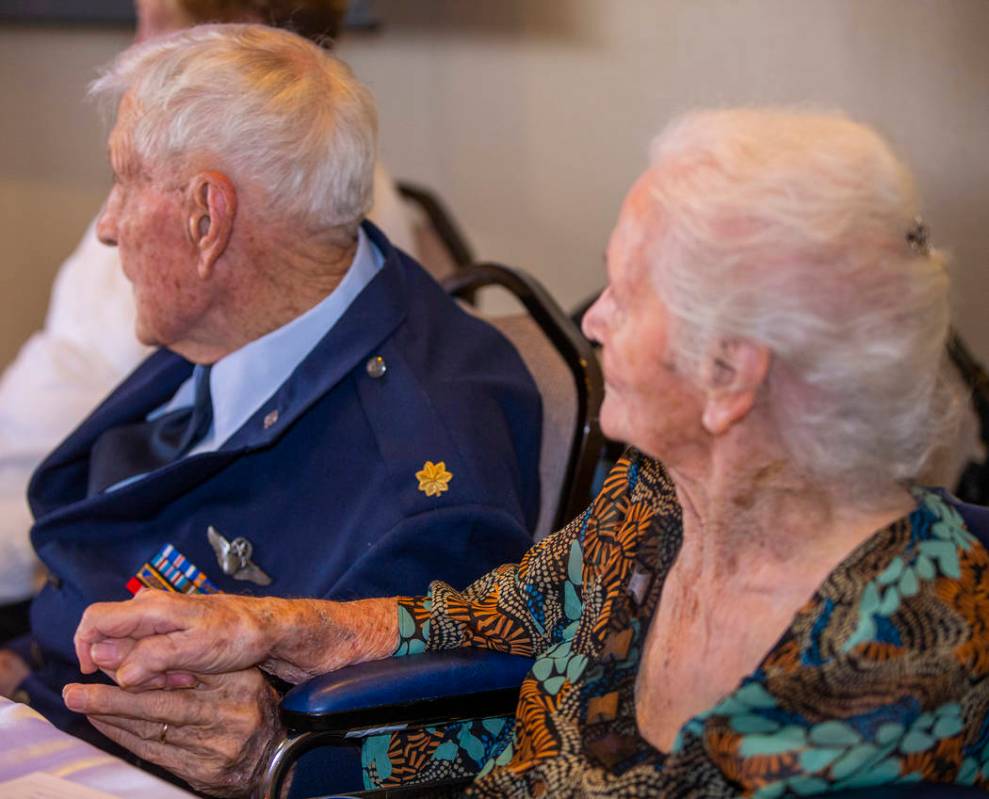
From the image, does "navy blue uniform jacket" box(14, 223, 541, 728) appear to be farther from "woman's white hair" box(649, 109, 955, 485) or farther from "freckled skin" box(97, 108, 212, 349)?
"woman's white hair" box(649, 109, 955, 485)

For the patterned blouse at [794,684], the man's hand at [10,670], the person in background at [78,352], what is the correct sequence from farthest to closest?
the person in background at [78,352] < the man's hand at [10,670] < the patterned blouse at [794,684]

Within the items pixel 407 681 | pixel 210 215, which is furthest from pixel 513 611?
pixel 210 215

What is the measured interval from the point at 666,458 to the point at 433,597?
392mm

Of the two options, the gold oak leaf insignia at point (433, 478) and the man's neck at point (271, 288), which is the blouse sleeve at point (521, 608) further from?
the man's neck at point (271, 288)

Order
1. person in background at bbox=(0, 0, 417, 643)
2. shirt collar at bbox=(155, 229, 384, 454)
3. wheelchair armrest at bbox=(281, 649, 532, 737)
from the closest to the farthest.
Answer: wheelchair armrest at bbox=(281, 649, 532, 737)
shirt collar at bbox=(155, 229, 384, 454)
person in background at bbox=(0, 0, 417, 643)

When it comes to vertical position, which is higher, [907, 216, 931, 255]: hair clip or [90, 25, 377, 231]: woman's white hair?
[907, 216, 931, 255]: hair clip

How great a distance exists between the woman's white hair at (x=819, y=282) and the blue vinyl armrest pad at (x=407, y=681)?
464 mm

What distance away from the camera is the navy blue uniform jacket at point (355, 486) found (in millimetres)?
1569

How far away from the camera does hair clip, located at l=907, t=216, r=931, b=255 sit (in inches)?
42.9

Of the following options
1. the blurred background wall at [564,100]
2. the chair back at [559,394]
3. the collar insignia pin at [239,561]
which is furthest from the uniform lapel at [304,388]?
the blurred background wall at [564,100]

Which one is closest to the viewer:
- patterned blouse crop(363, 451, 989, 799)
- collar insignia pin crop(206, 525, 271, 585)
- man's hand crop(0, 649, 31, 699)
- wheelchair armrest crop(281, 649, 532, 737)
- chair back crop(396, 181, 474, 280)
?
patterned blouse crop(363, 451, 989, 799)

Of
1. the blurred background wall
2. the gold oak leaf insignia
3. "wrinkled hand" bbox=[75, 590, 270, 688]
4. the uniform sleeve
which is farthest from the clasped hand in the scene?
the blurred background wall

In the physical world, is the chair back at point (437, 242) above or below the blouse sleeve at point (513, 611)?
below

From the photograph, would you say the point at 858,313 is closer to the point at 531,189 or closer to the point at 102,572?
A: the point at 102,572
